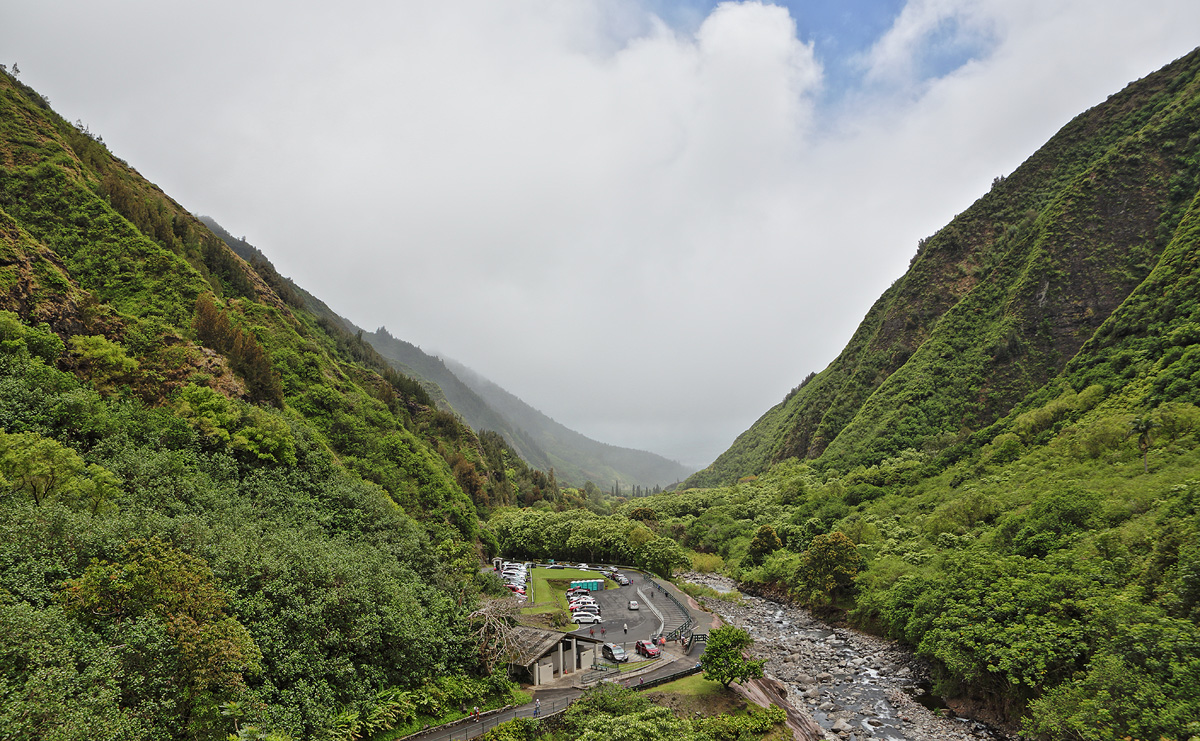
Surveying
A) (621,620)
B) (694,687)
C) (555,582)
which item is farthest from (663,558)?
(694,687)

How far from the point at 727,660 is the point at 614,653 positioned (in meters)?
8.40

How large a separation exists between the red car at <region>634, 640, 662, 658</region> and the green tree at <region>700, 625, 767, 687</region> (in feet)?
18.1

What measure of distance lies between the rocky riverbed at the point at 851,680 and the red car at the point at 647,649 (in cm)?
1001

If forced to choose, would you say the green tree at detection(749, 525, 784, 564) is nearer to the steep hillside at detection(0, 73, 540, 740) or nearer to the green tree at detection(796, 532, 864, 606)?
the green tree at detection(796, 532, 864, 606)

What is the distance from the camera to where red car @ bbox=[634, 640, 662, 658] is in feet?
119

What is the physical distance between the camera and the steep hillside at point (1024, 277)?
84.6m

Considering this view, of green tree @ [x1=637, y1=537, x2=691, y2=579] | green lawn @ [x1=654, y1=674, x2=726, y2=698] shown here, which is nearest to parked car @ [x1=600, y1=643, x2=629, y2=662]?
green lawn @ [x1=654, y1=674, x2=726, y2=698]

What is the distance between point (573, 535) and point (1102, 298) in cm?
9592

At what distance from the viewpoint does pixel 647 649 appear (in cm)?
3625

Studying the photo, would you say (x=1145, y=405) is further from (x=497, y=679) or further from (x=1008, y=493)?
(x=497, y=679)

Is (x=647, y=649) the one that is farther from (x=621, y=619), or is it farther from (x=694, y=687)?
(x=621, y=619)

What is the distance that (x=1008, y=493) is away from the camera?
50812 millimetres

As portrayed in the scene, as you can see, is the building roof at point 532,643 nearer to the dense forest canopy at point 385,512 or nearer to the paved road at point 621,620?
the dense forest canopy at point 385,512

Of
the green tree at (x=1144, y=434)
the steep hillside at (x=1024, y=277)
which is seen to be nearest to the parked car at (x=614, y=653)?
the green tree at (x=1144, y=434)
